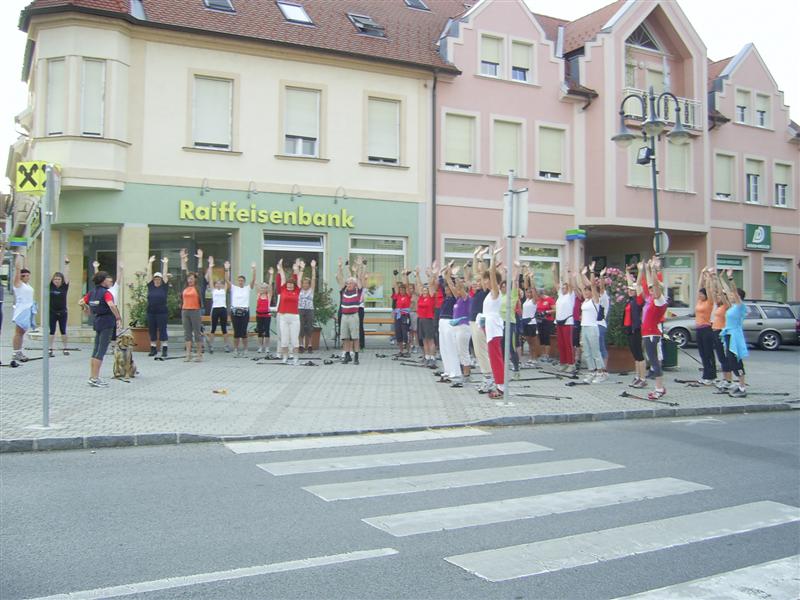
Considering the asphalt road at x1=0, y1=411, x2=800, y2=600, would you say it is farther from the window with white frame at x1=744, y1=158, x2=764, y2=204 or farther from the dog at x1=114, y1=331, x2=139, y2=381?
the window with white frame at x1=744, y1=158, x2=764, y2=204

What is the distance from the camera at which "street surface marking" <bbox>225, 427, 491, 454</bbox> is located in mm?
8211

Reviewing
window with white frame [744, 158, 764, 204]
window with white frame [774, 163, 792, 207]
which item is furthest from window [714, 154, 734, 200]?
window with white frame [774, 163, 792, 207]

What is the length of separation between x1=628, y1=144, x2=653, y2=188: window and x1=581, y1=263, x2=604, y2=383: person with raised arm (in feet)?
41.0

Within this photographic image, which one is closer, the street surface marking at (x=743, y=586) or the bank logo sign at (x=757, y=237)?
the street surface marking at (x=743, y=586)

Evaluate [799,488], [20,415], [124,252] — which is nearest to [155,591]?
[799,488]

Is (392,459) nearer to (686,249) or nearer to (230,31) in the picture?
(230,31)

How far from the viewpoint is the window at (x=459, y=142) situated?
22969 millimetres

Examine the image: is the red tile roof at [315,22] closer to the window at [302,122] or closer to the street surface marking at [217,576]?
the window at [302,122]

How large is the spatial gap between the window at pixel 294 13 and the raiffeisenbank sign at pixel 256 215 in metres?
5.76

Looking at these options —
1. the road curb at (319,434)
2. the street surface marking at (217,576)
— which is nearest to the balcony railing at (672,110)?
the road curb at (319,434)

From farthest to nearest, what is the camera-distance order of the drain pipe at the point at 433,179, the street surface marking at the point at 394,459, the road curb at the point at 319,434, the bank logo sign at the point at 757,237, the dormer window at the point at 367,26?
the bank logo sign at the point at 757,237, the dormer window at the point at 367,26, the drain pipe at the point at 433,179, the road curb at the point at 319,434, the street surface marking at the point at 394,459

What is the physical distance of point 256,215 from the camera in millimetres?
20094

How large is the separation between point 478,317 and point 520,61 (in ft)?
49.2

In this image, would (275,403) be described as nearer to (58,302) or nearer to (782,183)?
(58,302)
